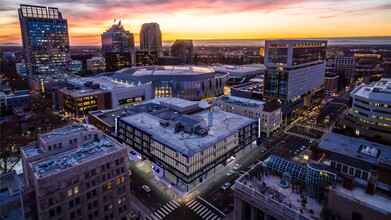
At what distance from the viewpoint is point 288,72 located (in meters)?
137

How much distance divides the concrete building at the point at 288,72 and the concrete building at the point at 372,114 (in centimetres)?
3203

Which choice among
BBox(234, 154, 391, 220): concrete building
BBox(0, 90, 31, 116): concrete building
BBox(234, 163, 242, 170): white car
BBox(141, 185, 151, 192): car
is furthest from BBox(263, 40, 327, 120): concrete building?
BBox(0, 90, 31, 116): concrete building

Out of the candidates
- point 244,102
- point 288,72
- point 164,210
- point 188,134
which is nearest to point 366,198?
point 164,210

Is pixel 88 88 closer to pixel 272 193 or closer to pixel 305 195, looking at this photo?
pixel 272 193

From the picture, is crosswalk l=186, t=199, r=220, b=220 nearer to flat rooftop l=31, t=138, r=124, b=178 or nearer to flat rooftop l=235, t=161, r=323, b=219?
flat rooftop l=235, t=161, r=323, b=219

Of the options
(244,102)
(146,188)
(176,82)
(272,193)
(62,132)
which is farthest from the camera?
(176,82)

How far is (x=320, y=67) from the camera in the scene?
579 feet

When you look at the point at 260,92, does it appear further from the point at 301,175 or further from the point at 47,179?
the point at 47,179

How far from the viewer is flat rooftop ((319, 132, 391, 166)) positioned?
79.6m

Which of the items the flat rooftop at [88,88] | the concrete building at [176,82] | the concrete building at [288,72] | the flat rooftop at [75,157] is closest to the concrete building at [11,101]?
the flat rooftop at [88,88]

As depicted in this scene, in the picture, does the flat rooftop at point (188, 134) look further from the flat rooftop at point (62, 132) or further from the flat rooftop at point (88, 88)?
the flat rooftop at point (88, 88)

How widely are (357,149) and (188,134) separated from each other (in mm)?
62700

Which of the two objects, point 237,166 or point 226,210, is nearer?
point 226,210

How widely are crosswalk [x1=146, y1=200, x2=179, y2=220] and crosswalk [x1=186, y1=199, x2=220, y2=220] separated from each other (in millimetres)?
4249
